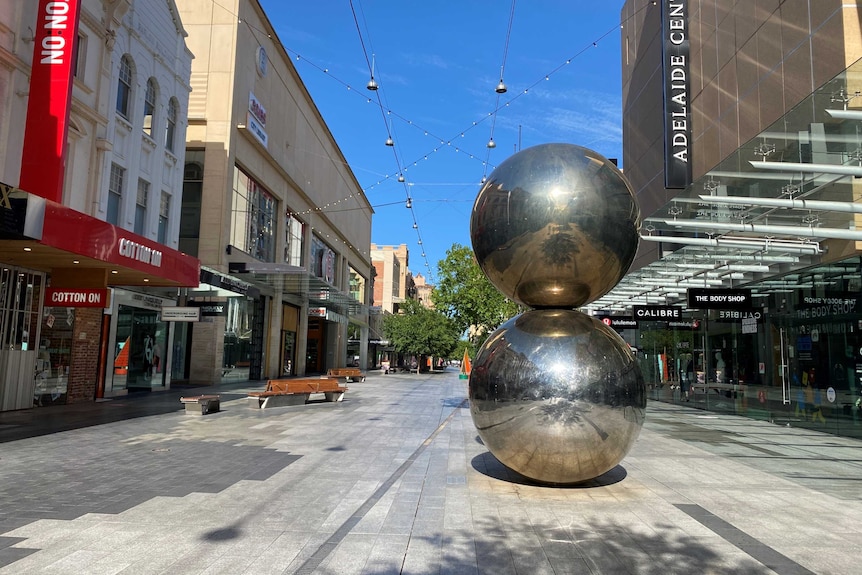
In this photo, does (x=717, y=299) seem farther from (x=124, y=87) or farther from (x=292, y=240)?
(x=292, y=240)

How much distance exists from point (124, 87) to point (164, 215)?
4.39m

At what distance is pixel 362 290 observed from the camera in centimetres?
6103

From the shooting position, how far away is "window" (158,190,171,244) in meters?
20.0

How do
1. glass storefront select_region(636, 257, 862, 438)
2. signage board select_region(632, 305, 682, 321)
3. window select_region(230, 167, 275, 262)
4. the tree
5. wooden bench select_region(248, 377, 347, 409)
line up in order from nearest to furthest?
1. glass storefront select_region(636, 257, 862, 438)
2. wooden bench select_region(248, 377, 347, 409)
3. signage board select_region(632, 305, 682, 321)
4. window select_region(230, 167, 275, 262)
5. the tree

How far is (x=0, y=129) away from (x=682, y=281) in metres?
18.3

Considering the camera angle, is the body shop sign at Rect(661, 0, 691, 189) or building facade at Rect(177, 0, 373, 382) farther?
building facade at Rect(177, 0, 373, 382)

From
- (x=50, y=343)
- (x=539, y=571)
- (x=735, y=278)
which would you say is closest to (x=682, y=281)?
(x=735, y=278)

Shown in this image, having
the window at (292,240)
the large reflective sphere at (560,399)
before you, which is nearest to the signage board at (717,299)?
the large reflective sphere at (560,399)

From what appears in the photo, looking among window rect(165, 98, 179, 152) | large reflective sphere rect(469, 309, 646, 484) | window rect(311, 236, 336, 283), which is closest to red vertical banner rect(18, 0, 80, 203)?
window rect(165, 98, 179, 152)

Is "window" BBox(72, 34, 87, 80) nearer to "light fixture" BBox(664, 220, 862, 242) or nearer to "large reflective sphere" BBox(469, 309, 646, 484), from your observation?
"large reflective sphere" BBox(469, 309, 646, 484)

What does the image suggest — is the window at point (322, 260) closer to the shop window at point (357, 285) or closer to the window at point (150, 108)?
the shop window at point (357, 285)

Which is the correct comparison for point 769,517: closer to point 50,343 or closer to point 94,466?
point 94,466

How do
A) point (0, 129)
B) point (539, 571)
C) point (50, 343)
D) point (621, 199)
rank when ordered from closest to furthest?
point (539, 571), point (621, 199), point (0, 129), point (50, 343)

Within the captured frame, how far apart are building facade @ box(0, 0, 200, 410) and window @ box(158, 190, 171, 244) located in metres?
0.05
